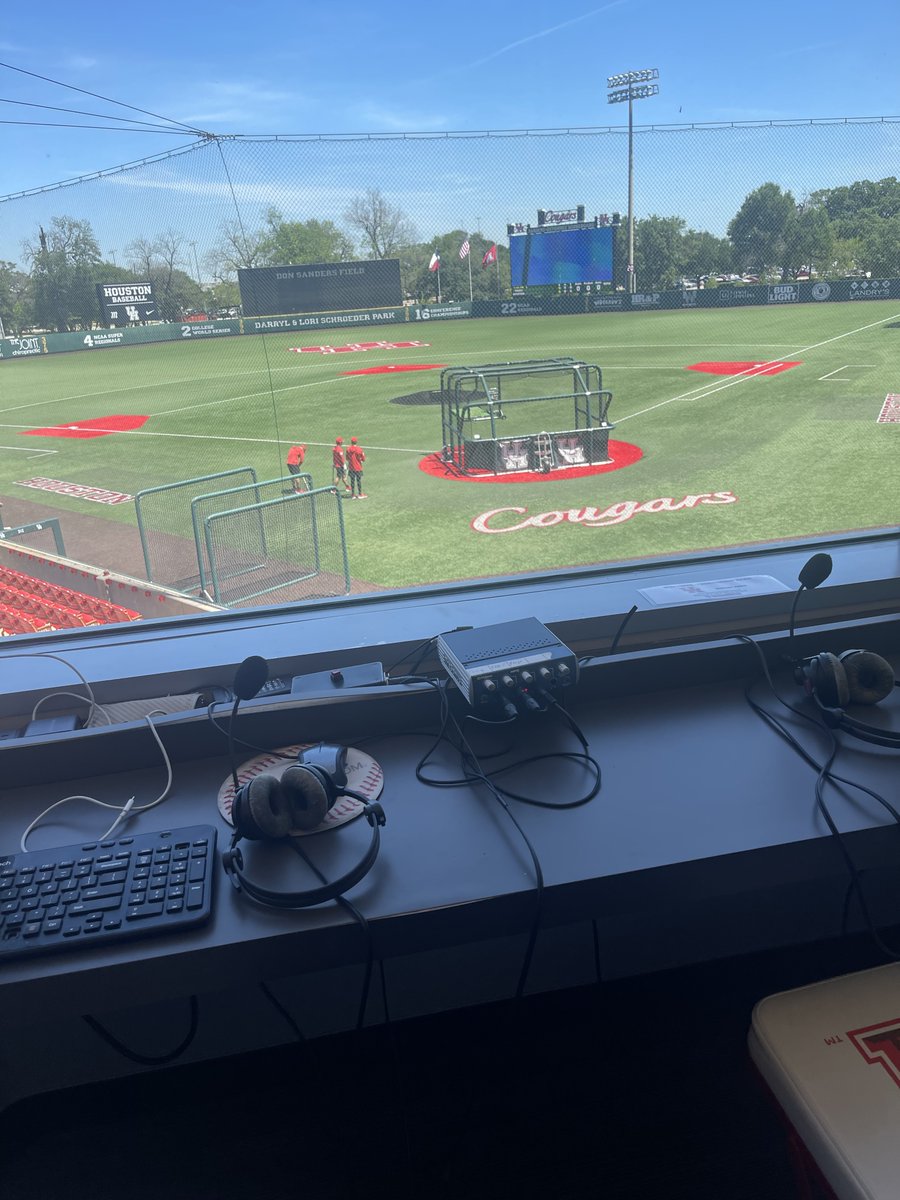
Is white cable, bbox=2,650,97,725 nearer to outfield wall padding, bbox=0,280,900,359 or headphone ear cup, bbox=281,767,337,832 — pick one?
headphone ear cup, bbox=281,767,337,832

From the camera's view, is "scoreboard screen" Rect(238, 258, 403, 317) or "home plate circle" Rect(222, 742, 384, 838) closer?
"home plate circle" Rect(222, 742, 384, 838)

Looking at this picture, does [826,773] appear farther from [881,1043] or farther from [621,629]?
[621,629]

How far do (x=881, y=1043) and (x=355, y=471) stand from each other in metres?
8.99

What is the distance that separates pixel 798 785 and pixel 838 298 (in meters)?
5.51

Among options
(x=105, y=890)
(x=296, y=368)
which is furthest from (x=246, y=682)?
(x=296, y=368)

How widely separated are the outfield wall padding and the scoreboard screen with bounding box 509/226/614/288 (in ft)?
0.89

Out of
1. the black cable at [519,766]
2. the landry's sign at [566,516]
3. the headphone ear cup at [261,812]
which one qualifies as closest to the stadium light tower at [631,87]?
the black cable at [519,766]

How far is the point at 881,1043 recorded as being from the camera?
0.85 metres

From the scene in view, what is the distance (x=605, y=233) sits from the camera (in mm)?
3062

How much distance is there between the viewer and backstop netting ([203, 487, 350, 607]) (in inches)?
149

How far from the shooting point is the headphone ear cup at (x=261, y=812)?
33.6 inches

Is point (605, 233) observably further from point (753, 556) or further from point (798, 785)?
point (798, 785)

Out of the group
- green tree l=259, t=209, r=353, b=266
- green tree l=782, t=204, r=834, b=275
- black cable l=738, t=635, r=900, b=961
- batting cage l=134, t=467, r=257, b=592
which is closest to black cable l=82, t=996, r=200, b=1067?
Result: black cable l=738, t=635, r=900, b=961

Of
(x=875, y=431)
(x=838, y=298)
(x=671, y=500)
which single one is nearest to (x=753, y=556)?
(x=838, y=298)
